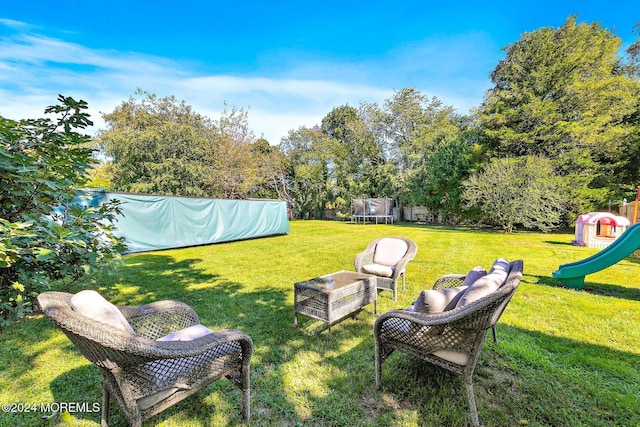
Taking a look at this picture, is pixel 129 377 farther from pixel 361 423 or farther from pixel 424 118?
pixel 424 118

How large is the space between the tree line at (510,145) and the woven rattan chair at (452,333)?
12236 mm

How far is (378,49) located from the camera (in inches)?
399

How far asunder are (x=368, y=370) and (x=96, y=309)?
6.58 feet

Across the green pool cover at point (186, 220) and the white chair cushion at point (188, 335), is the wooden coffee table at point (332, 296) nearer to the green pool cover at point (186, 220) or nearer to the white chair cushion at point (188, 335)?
the white chair cushion at point (188, 335)

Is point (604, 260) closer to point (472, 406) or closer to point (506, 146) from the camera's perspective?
point (472, 406)

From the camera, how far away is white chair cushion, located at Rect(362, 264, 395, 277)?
13.3ft

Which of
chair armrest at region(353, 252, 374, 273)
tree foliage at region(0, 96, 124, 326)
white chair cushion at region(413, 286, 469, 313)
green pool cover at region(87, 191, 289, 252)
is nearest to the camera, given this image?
white chair cushion at region(413, 286, 469, 313)

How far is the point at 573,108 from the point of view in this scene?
12.8m

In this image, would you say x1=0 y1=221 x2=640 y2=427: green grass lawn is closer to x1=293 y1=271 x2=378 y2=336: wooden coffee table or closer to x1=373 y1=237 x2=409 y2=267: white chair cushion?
x1=293 y1=271 x2=378 y2=336: wooden coffee table

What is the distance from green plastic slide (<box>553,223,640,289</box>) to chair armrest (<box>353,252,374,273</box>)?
303 centimetres

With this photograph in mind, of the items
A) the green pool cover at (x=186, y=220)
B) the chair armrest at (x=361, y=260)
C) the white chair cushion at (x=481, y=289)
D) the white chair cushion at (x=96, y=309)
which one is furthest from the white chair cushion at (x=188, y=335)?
the green pool cover at (x=186, y=220)

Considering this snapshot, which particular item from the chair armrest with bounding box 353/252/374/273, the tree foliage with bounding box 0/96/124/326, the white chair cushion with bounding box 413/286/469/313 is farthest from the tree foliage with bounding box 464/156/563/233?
the tree foliage with bounding box 0/96/124/326

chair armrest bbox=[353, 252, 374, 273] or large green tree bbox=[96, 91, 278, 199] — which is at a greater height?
large green tree bbox=[96, 91, 278, 199]

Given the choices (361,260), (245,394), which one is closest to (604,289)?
(361,260)
